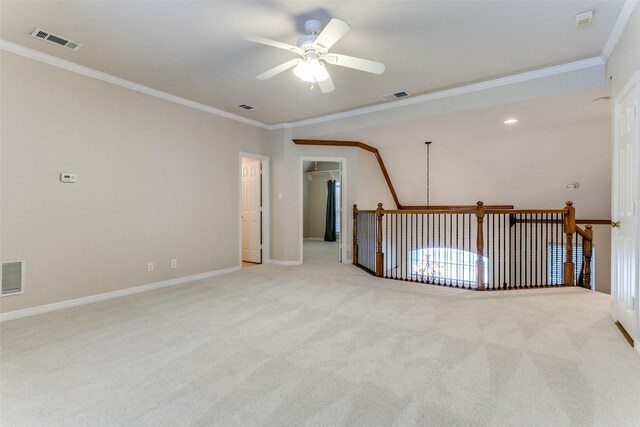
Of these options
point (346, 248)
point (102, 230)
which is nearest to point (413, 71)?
point (346, 248)

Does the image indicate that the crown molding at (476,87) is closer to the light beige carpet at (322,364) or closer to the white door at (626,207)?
the white door at (626,207)

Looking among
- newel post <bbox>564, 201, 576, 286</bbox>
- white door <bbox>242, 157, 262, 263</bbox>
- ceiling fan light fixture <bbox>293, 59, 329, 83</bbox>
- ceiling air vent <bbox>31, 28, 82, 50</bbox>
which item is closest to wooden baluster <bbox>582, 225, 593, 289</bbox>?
newel post <bbox>564, 201, 576, 286</bbox>

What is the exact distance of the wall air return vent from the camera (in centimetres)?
301

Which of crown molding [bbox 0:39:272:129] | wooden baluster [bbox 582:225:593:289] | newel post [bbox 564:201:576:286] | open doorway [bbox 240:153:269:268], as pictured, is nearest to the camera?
crown molding [bbox 0:39:272:129]

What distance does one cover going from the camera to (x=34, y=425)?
1.56 metres

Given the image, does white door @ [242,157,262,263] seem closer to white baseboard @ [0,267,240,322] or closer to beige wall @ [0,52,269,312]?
beige wall @ [0,52,269,312]

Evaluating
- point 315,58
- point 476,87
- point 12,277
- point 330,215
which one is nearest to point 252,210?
point 12,277

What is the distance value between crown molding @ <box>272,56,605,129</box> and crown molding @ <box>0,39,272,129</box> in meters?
1.75

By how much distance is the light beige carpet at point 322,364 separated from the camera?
1.65m

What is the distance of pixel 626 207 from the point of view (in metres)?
2.61

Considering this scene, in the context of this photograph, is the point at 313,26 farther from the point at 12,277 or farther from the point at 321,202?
the point at 321,202

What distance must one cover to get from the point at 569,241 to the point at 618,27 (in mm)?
2612

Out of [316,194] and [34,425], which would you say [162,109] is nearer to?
[34,425]

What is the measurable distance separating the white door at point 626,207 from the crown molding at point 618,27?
0.54 meters
